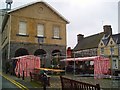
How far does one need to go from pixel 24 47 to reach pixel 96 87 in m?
25.0

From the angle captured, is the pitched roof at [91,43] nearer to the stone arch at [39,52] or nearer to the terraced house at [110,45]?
the terraced house at [110,45]

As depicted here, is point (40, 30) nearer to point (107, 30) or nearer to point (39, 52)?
point (39, 52)

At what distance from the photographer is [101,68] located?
81.4ft

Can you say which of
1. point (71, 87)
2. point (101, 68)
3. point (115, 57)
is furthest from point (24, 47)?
point (71, 87)

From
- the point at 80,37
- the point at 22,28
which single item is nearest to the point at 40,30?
the point at 22,28

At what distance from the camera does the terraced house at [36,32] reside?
3064 cm

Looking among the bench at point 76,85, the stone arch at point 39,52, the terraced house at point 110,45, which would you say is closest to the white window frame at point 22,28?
the stone arch at point 39,52

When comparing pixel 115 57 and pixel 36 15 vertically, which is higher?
pixel 36 15

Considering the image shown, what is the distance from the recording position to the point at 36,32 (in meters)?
32.5

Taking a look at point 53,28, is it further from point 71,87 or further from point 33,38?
point 71,87

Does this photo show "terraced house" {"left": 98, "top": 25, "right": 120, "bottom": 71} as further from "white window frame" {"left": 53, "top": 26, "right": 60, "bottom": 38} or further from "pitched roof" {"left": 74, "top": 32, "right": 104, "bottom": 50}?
"white window frame" {"left": 53, "top": 26, "right": 60, "bottom": 38}

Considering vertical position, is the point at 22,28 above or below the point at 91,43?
above

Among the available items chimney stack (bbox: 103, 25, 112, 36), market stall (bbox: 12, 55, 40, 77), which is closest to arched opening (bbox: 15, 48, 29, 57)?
market stall (bbox: 12, 55, 40, 77)

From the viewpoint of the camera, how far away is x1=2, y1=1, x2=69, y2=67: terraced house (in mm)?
30641
